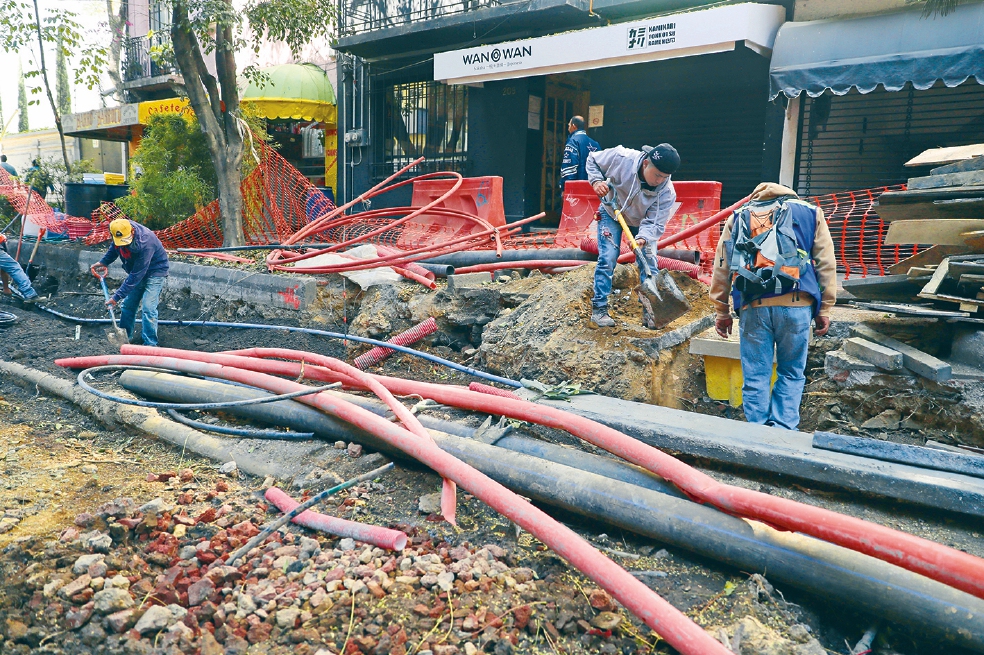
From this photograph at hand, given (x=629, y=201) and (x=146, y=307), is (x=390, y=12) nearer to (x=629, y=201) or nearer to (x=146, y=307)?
(x=146, y=307)

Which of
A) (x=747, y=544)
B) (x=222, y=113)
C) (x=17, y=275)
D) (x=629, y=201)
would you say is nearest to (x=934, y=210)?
(x=629, y=201)

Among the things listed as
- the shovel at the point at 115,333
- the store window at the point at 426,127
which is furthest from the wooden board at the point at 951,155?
the store window at the point at 426,127

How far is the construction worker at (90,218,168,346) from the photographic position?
23.1ft

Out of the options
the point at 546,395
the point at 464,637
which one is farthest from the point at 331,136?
the point at 464,637

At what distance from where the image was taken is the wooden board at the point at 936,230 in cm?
431

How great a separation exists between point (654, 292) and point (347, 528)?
3238mm

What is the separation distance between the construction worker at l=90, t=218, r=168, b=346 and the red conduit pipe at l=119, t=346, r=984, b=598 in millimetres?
4704

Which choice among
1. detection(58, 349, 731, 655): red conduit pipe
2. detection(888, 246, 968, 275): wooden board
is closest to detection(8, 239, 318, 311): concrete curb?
detection(58, 349, 731, 655): red conduit pipe

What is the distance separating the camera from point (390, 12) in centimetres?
1394

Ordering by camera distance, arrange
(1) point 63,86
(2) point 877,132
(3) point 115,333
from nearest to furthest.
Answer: (3) point 115,333 → (2) point 877,132 → (1) point 63,86

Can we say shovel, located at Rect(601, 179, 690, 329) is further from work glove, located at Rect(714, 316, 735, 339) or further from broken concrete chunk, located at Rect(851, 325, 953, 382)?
broken concrete chunk, located at Rect(851, 325, 953, 382)

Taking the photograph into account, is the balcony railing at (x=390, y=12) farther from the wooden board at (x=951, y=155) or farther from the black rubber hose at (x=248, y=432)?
the black rubber hose at (x=248, y=432)

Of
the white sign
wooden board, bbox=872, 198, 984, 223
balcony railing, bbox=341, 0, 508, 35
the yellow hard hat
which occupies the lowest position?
the yellow hard hat

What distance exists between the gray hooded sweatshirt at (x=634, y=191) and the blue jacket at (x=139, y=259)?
4818mm
